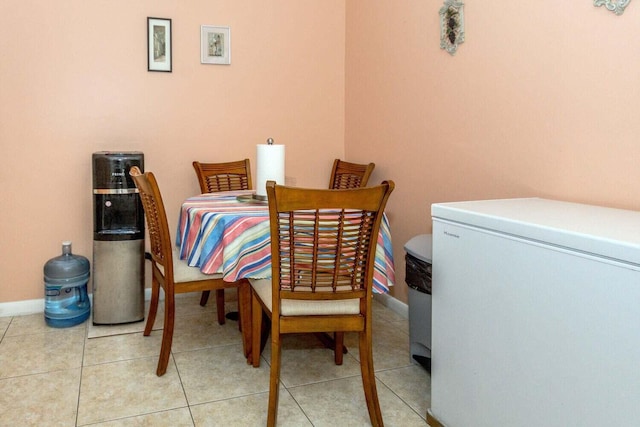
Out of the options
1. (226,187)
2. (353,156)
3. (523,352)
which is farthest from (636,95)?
(226,187)

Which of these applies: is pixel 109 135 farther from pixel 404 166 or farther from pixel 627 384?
pixel 627 384

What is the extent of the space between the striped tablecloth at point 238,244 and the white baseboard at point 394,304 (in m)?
1.00

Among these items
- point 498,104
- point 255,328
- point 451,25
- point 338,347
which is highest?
point 451,25

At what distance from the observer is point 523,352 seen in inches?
59.3

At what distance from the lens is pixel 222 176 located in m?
3.48

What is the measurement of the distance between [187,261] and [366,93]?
5.74 ft

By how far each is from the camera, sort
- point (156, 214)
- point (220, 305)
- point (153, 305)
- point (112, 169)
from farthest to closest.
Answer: point (220, 305) → point (112, 169) → point (153, 305) → point (156, 214)

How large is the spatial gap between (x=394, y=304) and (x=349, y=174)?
35.6 inches

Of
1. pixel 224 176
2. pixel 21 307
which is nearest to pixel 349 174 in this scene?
pixel 224 176

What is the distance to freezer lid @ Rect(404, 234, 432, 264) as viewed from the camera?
224 centimetres

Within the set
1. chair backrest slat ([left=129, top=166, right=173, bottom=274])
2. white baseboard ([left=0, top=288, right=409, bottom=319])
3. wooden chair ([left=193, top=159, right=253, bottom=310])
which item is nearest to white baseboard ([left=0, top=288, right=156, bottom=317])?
white baseboard ([left=0, top=288, right=409, bottom=319])

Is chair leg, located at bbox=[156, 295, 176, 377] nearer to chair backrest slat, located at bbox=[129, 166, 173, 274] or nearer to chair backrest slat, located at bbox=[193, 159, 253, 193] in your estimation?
chair backrest slat, located at bbox=[129, 166, 173, 274]

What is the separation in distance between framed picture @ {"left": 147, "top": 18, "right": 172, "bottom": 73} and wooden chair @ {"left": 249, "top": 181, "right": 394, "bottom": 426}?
78.0 inches

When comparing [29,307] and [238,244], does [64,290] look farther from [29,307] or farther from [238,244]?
[238,244]
